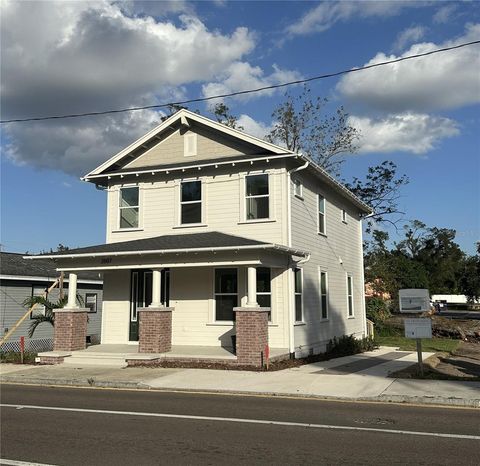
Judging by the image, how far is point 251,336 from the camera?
14.9 m

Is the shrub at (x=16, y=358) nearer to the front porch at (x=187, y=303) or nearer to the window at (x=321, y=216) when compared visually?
the front porch at (x=187, y=303)

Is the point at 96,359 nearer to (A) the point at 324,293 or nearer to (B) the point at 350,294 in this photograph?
(A) the point at 324,293

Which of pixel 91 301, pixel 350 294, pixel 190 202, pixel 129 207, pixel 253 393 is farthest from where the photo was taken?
pixel 91 301

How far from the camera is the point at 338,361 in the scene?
17469 millimetres

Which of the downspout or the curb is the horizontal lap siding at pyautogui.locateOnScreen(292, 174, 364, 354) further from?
the curb

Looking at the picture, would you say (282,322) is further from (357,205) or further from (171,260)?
(357,205)

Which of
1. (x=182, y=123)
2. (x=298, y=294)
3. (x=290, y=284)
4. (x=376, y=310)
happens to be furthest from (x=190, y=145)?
(x=376, y=310)

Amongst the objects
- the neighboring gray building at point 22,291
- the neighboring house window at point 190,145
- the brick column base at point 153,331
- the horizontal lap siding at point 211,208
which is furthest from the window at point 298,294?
the neighboring gray building at point 22,291

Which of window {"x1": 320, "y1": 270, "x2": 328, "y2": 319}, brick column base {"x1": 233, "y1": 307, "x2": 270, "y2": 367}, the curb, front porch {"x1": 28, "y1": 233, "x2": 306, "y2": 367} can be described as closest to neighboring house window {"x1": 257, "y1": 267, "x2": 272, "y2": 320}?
front porch {"x1": 28, "y1": 233, "x2": 306, "y2": 367}

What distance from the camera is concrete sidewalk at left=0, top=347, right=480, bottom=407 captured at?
1081 cm

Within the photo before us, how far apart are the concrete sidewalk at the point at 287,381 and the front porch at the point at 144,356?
1.65ft

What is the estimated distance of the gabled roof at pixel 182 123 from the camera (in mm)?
17717

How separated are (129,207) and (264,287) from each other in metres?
6.12

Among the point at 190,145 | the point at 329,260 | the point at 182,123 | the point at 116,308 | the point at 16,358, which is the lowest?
the point at 16,358
